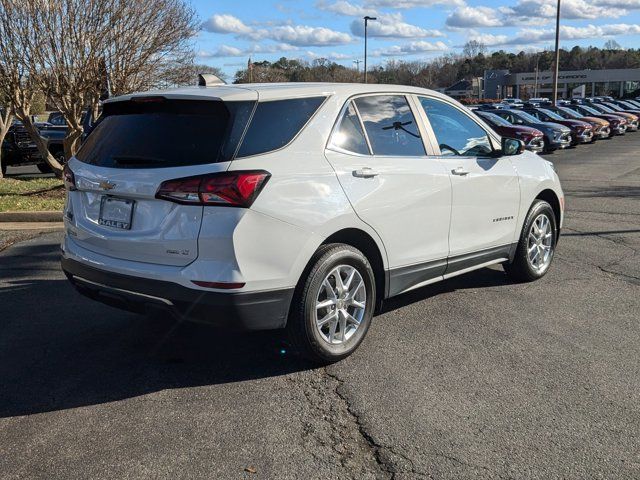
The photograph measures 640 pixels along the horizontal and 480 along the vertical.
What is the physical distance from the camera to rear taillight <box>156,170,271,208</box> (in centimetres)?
358

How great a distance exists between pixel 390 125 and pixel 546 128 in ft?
67.0

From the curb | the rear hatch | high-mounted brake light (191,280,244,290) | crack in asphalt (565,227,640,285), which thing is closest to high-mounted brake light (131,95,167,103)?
the rear hatch

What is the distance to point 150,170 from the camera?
376 centimetres

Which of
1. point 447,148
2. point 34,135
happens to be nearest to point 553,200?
point 447,148

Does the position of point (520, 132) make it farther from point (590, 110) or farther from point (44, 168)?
point (44, 168)

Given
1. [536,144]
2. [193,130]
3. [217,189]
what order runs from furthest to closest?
1. [536,144]
2. [193,130]
3. [217,189]

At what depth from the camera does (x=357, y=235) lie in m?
4.30

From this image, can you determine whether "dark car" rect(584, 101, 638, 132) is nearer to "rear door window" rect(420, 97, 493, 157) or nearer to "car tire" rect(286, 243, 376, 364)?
"rear door window" rect(420, 97, 493, 157)

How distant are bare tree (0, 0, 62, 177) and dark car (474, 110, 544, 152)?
14.2 meters

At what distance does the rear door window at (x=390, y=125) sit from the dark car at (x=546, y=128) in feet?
64.7

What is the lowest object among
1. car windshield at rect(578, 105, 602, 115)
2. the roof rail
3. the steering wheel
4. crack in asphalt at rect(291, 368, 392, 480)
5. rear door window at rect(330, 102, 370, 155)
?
crack in asphalt at rect(291, 368, 392, 480)

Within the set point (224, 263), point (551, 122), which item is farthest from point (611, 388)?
point (551, 122)

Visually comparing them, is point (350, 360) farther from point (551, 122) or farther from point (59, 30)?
point (551, 122)

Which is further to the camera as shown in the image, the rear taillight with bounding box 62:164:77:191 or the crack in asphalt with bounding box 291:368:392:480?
the rear taillight with bounding box 62:164:77:191
